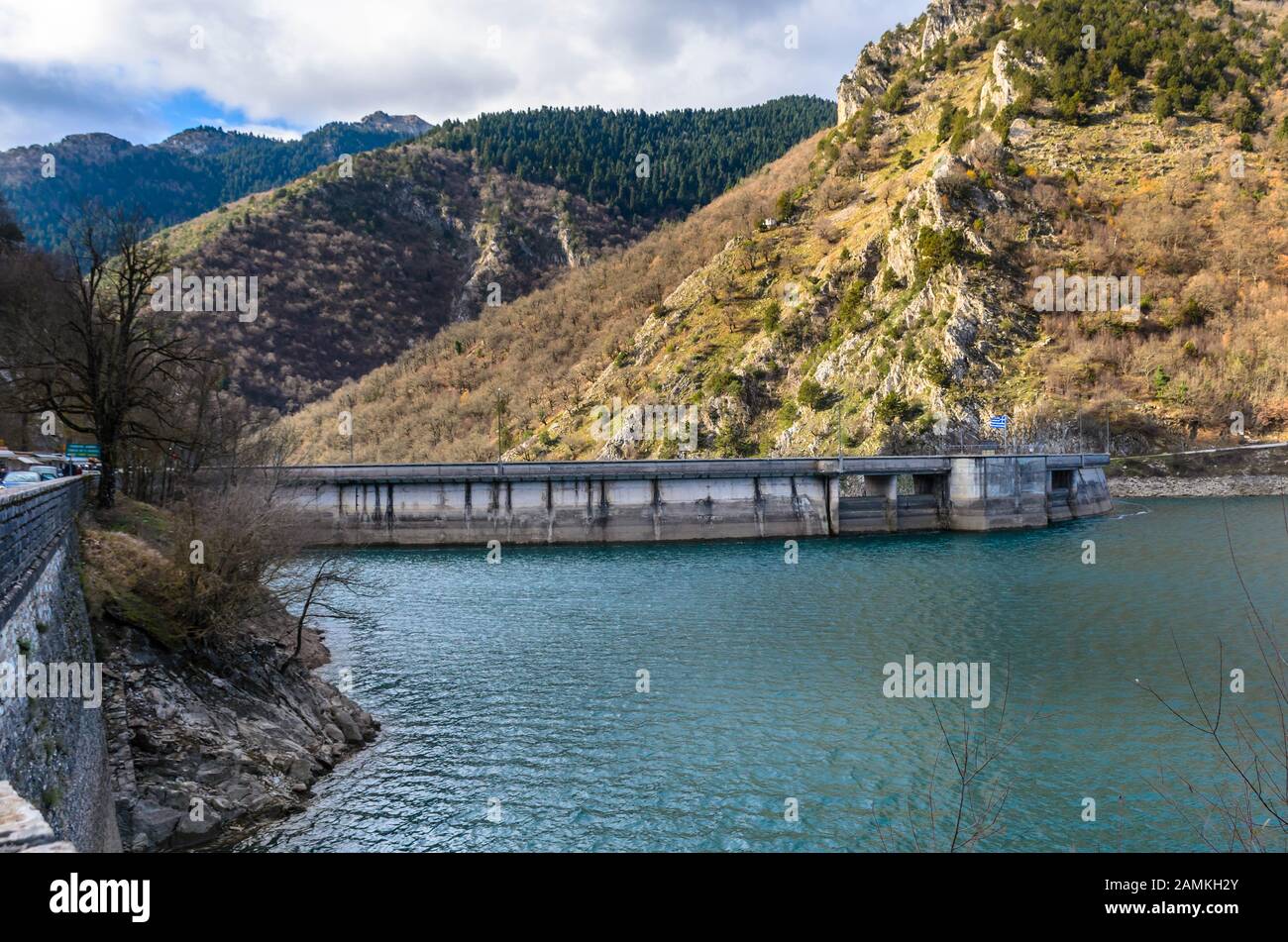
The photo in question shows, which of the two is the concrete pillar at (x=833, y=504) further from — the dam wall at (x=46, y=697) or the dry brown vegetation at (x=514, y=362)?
the dry brown vegetation at (x=514, y=362)

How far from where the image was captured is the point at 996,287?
89.3 meters

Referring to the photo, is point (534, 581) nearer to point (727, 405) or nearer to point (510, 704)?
point (510, 704)

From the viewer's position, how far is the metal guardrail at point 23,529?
37.1ft

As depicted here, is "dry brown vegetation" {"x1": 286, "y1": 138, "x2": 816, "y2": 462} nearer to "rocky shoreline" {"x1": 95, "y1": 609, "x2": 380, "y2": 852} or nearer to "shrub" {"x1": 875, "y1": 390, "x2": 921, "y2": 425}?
"shrub" {"x1": 875, "y1": 390, "x2": 921, "y2": 425}

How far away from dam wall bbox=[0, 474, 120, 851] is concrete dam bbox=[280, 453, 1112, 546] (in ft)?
157

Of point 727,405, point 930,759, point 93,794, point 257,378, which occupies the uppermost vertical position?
point 257,378

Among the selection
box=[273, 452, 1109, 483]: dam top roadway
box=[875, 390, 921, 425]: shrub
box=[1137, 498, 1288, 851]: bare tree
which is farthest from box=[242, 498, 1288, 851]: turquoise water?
box=[875, 390, 921, 425]: shrub

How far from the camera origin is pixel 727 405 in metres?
96.4

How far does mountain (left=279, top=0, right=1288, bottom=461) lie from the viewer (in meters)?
82.9

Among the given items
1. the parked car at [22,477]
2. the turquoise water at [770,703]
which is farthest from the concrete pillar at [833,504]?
the parked car at [22,477]

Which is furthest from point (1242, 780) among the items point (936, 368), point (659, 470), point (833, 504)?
point (936, 368)
